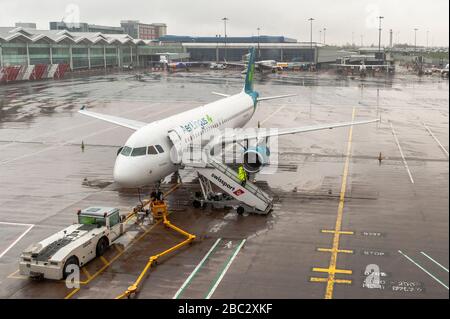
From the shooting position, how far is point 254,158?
39281 millimetres

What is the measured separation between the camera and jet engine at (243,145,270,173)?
38.9 m

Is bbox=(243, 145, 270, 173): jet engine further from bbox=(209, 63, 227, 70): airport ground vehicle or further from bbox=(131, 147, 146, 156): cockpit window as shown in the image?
bbox=(209, 63, 227, 70): airport ground vehicle

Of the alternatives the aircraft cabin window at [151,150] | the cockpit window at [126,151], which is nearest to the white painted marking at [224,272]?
the aircraft cabin window at [151,150]

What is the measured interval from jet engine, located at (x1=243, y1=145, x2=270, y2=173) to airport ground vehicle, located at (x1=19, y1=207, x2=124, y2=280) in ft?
47.8

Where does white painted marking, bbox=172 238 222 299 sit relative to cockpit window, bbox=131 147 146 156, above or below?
below

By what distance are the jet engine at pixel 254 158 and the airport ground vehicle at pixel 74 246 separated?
14554 mm

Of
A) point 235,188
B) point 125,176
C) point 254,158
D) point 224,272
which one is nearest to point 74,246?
point 224,272

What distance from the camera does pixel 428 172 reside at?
41062 millimetres

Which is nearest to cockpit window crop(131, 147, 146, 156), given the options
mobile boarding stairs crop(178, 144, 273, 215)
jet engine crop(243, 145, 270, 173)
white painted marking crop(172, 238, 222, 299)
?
mobile boarding stairs crop(178, 144, 273, 215)

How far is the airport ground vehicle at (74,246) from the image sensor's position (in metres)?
22.1

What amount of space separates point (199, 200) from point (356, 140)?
2791 cm

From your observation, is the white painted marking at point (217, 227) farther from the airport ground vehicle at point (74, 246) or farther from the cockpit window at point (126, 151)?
the cockpit window at point (126, 151)

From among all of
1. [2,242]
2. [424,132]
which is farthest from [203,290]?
[424,132]
